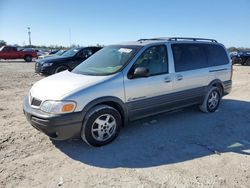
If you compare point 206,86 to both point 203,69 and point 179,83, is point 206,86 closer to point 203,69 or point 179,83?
point 203,69

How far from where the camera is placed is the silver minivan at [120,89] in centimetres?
400

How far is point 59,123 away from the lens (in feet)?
12.8

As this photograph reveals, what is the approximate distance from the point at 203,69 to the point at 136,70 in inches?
88.7

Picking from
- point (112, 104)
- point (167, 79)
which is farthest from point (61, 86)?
point (167, 79)

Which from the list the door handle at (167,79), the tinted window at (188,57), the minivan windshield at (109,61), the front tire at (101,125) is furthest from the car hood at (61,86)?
the tinted window at (188,57)

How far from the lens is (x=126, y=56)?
191 inches

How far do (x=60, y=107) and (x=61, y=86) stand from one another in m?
0.48

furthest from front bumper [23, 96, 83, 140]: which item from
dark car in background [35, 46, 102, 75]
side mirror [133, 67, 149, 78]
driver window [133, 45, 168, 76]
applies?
dark car in background [35, 46, 102, 75]

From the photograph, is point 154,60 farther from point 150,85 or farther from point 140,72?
point 140,72

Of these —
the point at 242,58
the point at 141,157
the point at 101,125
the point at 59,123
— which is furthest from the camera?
the point at 242,58

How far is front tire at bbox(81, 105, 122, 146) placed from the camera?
418 centimetres

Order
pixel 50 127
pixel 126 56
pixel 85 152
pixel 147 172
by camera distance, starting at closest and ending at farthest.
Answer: pixel 147 172 < pixel 50 127 < pixel 85 152 < pixel 126 56

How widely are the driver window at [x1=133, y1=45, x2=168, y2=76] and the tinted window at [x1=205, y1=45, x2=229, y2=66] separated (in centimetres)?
164

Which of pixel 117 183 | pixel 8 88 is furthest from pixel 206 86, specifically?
pixel 8 88
